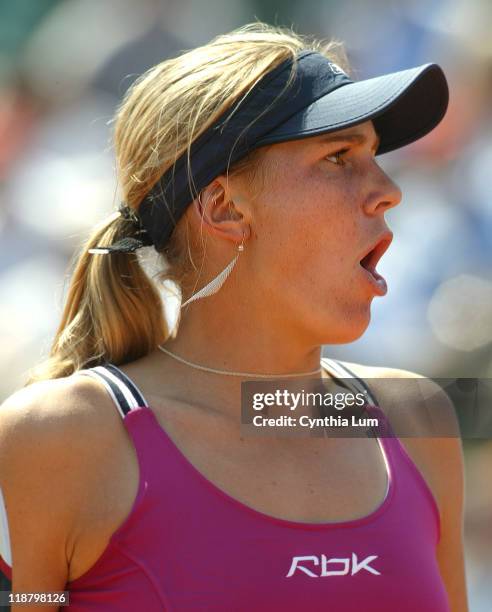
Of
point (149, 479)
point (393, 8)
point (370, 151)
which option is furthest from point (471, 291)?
point (149, 479)

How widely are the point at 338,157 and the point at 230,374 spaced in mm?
345

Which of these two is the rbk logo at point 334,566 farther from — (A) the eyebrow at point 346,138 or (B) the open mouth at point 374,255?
(A) the eyebrow at point 346,138

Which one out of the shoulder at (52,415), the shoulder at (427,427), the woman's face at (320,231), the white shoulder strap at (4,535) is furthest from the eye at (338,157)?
the white shoulder strap at (4,535)

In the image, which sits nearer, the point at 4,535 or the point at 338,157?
the point at 4,535

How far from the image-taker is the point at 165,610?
1136 millimetres

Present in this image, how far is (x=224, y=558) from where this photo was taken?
116cm

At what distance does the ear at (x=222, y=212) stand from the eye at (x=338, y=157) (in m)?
0.14

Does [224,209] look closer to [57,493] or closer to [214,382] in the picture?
[214,382]

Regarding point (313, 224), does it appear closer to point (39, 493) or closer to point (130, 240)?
point (130, 240)

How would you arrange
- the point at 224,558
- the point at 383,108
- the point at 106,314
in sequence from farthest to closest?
the point at 106,314, the point at 383,108, the point at 224,558

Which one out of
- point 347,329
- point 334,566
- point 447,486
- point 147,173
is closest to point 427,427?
point 447,486

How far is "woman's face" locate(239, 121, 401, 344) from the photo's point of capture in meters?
1.31

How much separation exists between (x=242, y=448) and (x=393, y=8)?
7.15ft

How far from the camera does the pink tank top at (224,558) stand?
1146 millimetres
